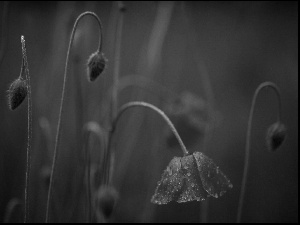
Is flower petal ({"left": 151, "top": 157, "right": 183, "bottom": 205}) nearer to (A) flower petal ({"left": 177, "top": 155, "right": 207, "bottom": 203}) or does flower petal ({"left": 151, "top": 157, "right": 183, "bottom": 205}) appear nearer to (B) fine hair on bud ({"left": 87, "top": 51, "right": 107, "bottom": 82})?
(A) flower petal ({"left": 177, "top": 155, "right": 207, "bottom": 203})

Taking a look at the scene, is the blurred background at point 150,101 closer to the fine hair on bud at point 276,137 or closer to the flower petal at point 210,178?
the fine hair on bud at point 276,137

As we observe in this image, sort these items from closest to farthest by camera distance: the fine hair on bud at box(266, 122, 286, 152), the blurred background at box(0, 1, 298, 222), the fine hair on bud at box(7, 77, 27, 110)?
the fine hair on bud at box(7, 77, 27, 110) → the fine hair on bud at box(266, 122, 286, 152) → the blurred background at box(0, 1, 298, 222)

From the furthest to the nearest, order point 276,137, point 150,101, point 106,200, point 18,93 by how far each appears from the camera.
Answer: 1. point 150,101
2. point 276,137
3. point 106,200
4. point 18,93

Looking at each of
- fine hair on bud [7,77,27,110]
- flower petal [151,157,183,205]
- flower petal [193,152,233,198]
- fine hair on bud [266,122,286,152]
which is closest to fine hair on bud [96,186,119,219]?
flower petal [151,157,183,205]

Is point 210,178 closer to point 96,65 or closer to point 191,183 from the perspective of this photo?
point 191,183

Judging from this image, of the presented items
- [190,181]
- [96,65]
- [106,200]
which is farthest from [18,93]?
[190,181]

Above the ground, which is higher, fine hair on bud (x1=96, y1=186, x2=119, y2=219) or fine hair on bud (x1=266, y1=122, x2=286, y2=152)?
fine hair on bud (x1=266, y1=122, x2=286, y2=152)

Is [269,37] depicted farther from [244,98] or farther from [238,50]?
[244,98]

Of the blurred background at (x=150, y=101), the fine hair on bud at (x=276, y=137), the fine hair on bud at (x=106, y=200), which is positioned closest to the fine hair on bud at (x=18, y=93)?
the fine hair on bud at (x=106, y=200)
